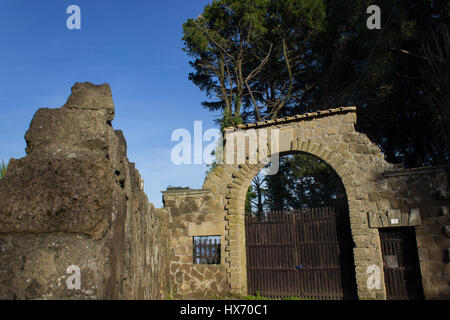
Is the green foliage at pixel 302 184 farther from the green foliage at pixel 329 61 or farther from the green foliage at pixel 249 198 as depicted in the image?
the green foliage at pixel 329 61

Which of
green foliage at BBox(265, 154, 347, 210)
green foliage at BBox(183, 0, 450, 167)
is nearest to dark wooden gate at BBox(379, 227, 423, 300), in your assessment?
green foliage at BBox(183, 0, 450, 167)

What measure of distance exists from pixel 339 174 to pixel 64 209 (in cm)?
750

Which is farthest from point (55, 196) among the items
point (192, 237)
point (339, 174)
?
point (192, 237)

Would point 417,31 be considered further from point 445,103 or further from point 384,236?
point 384,236

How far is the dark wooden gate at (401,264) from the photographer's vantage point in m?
7.26

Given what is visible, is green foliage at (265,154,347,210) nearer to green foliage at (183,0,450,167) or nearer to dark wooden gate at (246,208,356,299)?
green foliage at (183,0,450,167)

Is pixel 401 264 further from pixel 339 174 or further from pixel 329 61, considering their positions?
pixel 329 61

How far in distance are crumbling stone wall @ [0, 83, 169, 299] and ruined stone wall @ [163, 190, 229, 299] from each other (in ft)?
23.4

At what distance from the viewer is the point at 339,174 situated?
8.16m

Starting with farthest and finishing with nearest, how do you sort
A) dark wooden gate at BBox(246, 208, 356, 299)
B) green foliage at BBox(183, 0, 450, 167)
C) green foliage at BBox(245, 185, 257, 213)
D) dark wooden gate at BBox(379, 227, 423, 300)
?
1. green foliage at BBox(245, 185, 257, 213)
2. green foliage at BBox(183, 0, 450, 167)
3. dark wooden gate at BBox(246, 208, 356, 299)
4. dark wooden gate at BBox(379, 227, 423, 300)

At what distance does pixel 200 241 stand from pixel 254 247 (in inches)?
55.7

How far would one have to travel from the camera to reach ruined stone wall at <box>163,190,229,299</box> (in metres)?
8.59

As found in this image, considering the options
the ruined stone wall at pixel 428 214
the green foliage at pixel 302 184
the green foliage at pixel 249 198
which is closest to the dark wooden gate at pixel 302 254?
the ruined stone wall at pixel 428 214

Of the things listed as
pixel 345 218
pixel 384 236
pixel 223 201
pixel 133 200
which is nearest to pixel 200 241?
pixel 223 201
